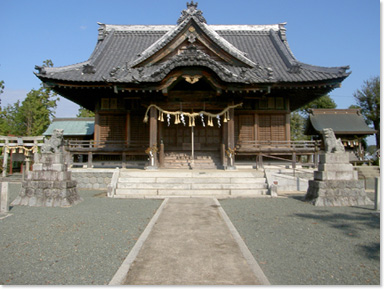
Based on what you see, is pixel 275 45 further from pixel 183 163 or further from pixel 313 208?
pixel 313 208

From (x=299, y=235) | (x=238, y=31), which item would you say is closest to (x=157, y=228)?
(x=299, y=235)

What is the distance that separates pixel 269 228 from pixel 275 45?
17466mm

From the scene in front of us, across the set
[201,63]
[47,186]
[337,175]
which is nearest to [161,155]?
[201,63]

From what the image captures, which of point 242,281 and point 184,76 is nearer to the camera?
point 242,281

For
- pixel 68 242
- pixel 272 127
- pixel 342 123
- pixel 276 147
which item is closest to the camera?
pixel 68 242

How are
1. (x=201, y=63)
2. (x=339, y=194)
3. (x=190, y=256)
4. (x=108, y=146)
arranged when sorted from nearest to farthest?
(x=190, y=256), (x=339, y=194), (x=201, y=63), (x=108, y=146)

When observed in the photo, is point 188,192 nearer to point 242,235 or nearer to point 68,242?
point 242,235

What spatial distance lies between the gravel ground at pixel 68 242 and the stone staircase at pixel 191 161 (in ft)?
22.6

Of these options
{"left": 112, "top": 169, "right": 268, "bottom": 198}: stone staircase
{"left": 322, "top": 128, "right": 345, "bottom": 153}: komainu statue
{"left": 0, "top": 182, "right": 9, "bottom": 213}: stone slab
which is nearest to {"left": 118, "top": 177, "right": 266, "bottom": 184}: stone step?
{"left": 112, "top": 169, "right": 268, "bottom": 198}: stone staircase

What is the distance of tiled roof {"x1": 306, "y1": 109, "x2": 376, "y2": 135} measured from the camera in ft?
84.7

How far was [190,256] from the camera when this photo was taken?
4.52 m

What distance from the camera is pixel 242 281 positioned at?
3.62 meters

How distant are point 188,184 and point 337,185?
591 cm

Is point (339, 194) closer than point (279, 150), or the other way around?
point (339, 194)
